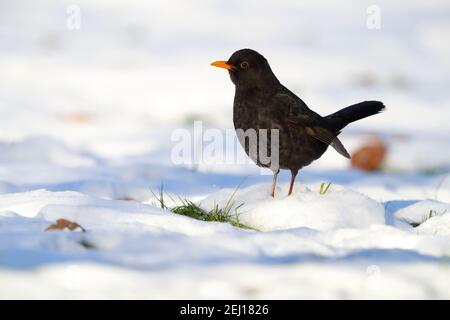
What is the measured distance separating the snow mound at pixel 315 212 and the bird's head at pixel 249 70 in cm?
83

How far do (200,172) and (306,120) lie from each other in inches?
76.0

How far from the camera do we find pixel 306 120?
4668mm

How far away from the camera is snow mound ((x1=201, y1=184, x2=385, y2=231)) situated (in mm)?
3939

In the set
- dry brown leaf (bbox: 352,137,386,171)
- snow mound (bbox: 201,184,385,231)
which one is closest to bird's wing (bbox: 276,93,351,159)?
snow mound (bbox: 201,184,385,231)

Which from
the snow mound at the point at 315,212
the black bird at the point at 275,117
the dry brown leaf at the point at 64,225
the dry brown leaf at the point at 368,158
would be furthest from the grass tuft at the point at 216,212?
the dry brown leaf at the point at 368,158

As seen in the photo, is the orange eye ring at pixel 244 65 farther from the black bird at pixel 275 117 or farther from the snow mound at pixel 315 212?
the snow mound at pixel 315 212

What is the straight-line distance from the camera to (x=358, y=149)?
8023 mm

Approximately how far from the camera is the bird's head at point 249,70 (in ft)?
15.5

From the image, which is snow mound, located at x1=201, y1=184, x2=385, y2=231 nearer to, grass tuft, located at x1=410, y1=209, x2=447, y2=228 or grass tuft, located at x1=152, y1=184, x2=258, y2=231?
grass tuft, located at x1=152, y1=184, x2=258, y2=231

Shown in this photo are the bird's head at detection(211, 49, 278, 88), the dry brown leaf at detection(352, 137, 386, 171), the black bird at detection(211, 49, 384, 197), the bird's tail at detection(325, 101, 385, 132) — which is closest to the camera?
the black bird at detection(211, 49, 384, 197)

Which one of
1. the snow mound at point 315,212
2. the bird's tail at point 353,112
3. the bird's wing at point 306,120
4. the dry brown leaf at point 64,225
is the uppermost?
the bird's tail at point 353,112

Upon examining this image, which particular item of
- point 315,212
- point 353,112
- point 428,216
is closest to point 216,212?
point 315,212

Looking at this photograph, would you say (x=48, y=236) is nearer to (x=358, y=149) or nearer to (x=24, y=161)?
(x=24, y=161)
